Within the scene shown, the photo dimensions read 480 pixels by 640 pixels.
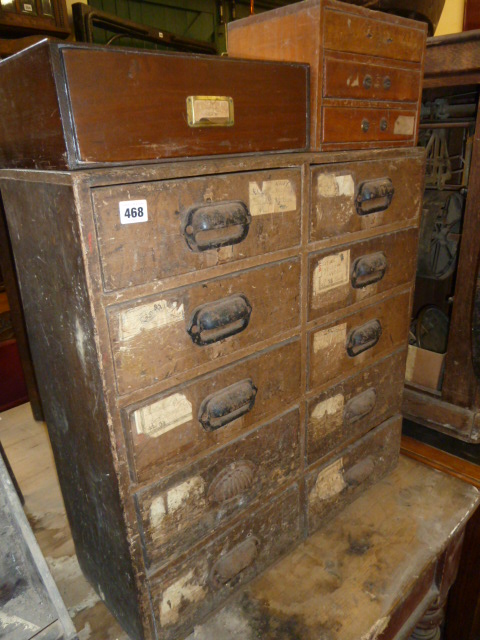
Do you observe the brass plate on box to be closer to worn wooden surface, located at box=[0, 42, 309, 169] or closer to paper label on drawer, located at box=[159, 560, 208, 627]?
worn wooden surface, located at box=[0, 42, 309, 169]

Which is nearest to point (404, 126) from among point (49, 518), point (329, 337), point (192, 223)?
point (329, 337)

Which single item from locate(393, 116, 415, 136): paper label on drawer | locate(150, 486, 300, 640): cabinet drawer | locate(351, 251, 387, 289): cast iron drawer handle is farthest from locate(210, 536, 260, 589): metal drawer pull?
locate(393, 116, 415, 136): paper label on drawer

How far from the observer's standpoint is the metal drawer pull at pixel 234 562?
3.04 ft

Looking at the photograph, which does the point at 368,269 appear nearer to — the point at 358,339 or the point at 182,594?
the point at 358,339

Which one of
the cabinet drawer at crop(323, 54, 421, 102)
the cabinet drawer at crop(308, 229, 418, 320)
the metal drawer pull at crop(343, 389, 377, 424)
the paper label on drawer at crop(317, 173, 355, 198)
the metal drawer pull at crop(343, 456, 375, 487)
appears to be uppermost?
the cabinet drawer at crop(323, 54, 421, 102)

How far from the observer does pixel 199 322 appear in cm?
75

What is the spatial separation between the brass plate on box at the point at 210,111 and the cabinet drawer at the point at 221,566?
75cm

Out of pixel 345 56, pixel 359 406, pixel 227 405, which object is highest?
pixel 345 56

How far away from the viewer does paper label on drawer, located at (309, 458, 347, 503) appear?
3.64 feet

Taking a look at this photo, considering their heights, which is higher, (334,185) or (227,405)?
(334,185)

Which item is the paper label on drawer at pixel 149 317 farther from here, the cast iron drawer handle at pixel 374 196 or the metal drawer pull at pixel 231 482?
the cast iron drawer handle at pixel 374 196

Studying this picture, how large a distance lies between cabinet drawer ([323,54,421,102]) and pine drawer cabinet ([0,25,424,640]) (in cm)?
6

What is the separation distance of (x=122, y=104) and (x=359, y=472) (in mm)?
1012

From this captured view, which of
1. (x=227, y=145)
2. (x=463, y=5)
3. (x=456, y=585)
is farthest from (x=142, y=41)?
(x=456, y=585)
